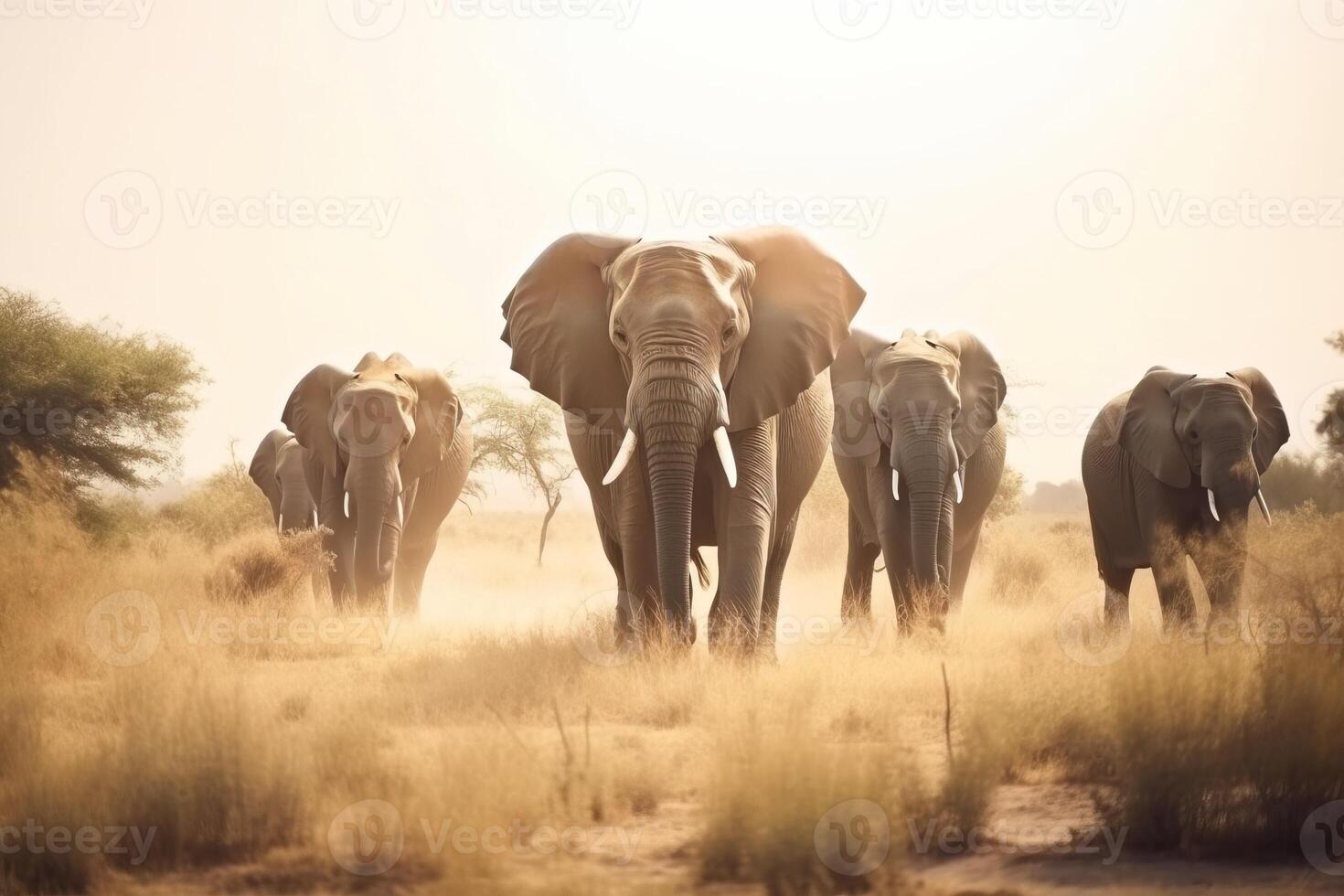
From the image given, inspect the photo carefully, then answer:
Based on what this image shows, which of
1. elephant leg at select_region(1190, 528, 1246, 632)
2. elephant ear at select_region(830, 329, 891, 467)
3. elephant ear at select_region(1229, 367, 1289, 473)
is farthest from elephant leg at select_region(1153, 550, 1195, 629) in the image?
elephant ear at select_region(830, 329, 891, 467)

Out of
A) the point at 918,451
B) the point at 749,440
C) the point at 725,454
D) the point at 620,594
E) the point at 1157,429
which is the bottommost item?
the point at 620,594

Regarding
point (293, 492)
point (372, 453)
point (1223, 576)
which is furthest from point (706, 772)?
point (293, 492)

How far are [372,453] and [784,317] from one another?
6.59 m

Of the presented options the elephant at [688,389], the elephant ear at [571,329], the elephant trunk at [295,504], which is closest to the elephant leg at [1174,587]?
the elephant at [688,389]

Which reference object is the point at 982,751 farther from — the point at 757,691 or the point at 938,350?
the point at 938,350

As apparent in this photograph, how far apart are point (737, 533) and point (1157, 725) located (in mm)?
4120

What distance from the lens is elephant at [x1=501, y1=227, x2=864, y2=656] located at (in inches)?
400

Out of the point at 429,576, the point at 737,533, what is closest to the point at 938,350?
the point at 737,533

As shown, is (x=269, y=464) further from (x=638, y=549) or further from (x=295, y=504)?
(x=638, y=549)

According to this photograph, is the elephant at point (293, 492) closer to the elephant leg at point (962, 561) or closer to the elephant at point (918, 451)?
the elephant at point (918, 451)

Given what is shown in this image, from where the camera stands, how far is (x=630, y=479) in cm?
1084

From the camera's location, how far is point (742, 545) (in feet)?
35.0

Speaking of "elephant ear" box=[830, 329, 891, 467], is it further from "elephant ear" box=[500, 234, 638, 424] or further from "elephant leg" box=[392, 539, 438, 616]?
"elephant leg" box=[392, 539, 438, 616]

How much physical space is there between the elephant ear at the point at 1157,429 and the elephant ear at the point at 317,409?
30.9ft
